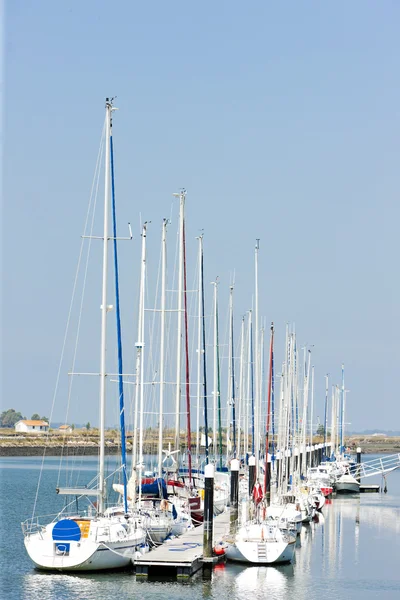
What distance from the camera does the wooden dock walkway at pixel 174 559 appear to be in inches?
1303

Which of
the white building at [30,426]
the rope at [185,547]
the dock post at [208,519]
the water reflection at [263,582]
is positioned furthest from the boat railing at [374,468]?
the white building at [30,426]

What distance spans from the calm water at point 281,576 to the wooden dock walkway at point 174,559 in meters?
0.40

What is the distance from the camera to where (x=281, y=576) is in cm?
3634

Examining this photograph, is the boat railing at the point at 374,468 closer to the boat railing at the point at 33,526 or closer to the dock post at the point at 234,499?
the boat railing at the point at 33,526

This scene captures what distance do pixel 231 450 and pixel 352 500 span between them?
1529cm

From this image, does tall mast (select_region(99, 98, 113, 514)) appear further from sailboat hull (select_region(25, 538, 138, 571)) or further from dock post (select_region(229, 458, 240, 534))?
dock post (select_region(229, 458, 240, 534))

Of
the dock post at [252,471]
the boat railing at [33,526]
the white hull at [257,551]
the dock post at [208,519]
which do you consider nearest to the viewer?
the boat railing at [33,526]

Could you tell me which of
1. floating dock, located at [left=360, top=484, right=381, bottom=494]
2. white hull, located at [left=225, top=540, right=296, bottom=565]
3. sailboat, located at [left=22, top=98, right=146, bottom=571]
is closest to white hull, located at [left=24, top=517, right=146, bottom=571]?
sailboat, located at [left=22, top=98, right=146, bottom=571]

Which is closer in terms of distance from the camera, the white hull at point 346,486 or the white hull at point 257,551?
Answer: the white hull at point 257,551

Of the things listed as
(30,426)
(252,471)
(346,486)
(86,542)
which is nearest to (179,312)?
(252,471)

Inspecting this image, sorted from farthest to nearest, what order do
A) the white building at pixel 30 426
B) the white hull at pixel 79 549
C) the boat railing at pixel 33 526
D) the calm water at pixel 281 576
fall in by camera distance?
the white building at pixel 30 426 < the boat railing at pixel 33 526 < the white hull at pixel 79 549 < the calm water at pixel 281 576

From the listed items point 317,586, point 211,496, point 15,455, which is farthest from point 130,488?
point 15,455

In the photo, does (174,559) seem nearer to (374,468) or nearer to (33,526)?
(33,526)

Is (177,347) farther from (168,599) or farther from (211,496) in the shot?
(168,599)
